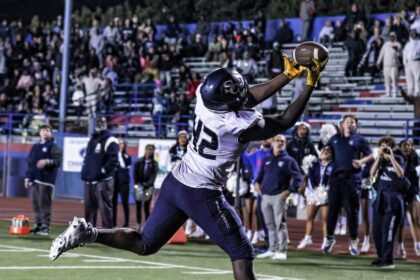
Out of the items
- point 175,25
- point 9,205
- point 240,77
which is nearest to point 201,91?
point 240,77

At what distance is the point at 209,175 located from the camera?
8.03 metres

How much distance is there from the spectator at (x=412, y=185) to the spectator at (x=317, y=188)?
4.10 ft

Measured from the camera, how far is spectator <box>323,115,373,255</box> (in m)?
14.9

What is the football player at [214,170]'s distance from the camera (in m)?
7.81

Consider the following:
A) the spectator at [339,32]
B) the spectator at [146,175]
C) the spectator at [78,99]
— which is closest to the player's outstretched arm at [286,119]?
the spectator at [146,175]

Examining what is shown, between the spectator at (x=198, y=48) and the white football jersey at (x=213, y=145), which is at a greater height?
the spectator at (x=198, y=48)

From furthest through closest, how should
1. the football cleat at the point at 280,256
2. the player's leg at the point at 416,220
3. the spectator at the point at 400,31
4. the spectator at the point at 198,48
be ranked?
the spectator at the point at 198,48 < the spectator at the point at 400,31 < the player's leg at the point at 416,220 < the football cleat at the point at 280,256

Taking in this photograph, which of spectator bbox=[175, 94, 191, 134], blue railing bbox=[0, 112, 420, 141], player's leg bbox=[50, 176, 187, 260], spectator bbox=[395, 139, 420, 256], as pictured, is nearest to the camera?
player's leg bbox=[50, 176, 187, 260]

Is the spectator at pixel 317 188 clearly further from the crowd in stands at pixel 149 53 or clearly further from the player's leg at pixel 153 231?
the crowd in stands at pixel 149 53

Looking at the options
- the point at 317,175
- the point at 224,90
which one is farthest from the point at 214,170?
the point at 317,175

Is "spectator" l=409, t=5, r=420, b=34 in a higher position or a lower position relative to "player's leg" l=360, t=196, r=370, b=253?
higher

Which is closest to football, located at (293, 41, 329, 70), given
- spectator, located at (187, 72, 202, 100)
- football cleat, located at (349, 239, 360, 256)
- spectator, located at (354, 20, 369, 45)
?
football cleat, located at (349, 239, 360, 256)

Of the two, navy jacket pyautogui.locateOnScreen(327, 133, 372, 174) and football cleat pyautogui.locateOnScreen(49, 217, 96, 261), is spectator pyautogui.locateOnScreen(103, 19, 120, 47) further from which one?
football cleat pyautogui.locateOnScreen(49, 217, 96, 261)

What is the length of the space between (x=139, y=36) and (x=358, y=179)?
58.0 ft
